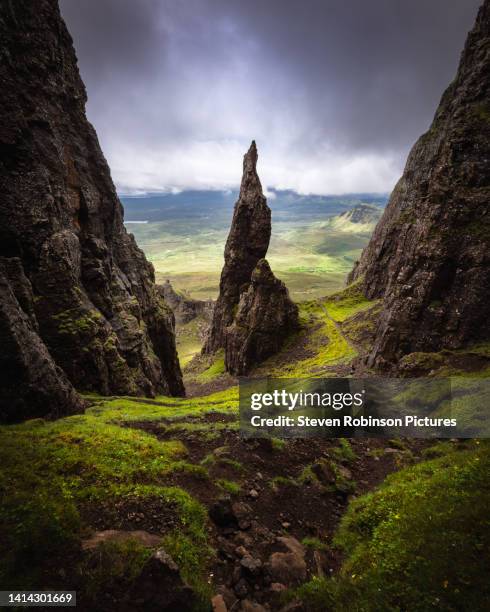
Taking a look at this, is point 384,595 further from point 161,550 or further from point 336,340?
point 336,340

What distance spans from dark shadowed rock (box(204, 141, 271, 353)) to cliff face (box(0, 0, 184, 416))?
2173 inches

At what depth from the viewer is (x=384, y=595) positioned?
10430 mm

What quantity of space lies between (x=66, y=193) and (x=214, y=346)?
3321 inches

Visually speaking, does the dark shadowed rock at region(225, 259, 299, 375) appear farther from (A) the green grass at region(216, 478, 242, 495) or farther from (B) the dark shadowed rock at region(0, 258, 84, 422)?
(A) the green grass at region(216, 478, 242, 495)

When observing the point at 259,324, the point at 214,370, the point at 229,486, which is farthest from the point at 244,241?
the point at 229,486

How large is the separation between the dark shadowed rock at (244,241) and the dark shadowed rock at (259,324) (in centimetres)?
1678

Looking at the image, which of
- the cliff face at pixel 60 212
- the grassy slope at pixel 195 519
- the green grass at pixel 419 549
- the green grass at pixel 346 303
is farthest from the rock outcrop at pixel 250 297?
the green grass at pixel 419 549

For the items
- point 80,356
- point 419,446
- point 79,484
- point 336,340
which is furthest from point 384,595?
point 336,340

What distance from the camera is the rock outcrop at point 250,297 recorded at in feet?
311

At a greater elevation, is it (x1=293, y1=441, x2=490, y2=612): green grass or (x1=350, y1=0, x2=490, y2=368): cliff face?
(x1=350, y1=0, x2=490, y2=368): cliff face

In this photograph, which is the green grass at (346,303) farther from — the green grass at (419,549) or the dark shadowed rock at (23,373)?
the green grass at (419,549)

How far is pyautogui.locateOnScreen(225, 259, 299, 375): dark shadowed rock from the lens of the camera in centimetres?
9394

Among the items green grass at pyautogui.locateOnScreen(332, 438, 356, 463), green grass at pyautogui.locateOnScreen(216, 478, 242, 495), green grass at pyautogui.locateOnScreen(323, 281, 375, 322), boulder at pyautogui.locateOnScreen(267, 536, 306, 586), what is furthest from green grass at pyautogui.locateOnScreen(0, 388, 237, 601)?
green grass at pyautogui.locateOnScreen(323, 281, 375, 322)

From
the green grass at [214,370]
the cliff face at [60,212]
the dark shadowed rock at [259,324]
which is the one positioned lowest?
the green grass at [214,370]
